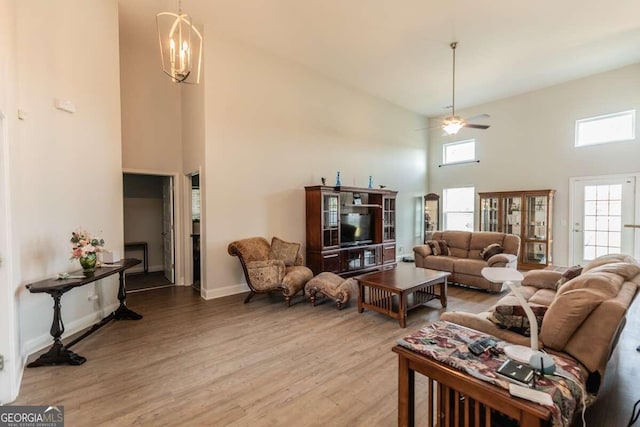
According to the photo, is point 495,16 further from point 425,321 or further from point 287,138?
point 425,321

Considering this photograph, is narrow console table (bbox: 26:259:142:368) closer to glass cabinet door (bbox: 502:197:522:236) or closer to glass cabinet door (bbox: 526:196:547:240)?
glass cabinet door (bbox: 502:197:522:236)

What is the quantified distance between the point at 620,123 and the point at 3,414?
9.60 metres

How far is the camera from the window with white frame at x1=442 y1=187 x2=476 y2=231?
25.8 ft

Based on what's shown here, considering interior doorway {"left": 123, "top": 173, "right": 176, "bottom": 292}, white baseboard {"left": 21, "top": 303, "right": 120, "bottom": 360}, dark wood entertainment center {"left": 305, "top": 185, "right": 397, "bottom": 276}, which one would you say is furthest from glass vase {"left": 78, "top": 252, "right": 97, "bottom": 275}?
dark wood entertainment center {"left": 305, "top": 185, "right": 397, "bottom": 276}

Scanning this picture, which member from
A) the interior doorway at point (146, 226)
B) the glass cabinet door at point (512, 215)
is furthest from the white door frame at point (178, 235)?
the glass cabinet door at point (512, 215)

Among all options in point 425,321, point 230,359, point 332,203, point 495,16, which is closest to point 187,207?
point 332,203

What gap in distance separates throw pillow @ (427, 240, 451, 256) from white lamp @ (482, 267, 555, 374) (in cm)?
450

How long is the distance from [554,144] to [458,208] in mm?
2574

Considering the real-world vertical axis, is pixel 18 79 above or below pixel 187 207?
above

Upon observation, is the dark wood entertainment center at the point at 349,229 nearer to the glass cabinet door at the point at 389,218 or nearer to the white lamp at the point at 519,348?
the glass cabinet door at the point at 389,218

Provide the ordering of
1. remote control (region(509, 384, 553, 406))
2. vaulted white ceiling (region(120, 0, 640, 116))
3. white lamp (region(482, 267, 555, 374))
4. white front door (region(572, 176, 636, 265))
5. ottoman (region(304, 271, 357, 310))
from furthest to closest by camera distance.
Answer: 1. white front door (region(572, 176, 636, 265))
2. ottoman (region(304, 271, 357, 310))
3. vaulted white ceiling (region(120, 0, 640, 116))
4. white lamp (region(482, 267, 555, 374))
5. remote control (region(509, 384, 553, 406))

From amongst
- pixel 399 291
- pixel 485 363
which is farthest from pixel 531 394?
pixel 399 291

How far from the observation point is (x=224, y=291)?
4695 mm

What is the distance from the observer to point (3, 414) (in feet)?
6.48
